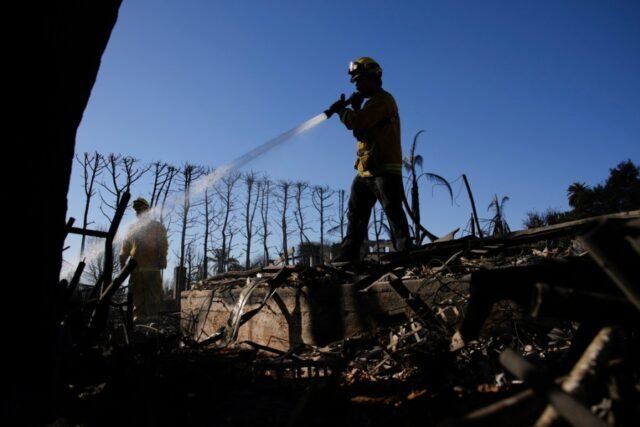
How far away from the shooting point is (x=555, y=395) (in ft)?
3.62

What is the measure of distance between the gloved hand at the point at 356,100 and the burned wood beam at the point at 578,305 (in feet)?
15.8

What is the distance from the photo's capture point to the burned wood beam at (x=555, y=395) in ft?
3.36

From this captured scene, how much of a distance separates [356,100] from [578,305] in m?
4.90

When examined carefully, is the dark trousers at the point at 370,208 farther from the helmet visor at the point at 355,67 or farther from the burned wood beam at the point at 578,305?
the burned wood beam at the point at 578,305

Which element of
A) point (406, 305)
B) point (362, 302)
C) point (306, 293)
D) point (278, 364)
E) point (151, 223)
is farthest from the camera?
point (151, 223)

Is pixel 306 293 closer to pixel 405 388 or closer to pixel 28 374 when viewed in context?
pixel 405 388

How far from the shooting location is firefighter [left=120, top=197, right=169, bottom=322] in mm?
9672

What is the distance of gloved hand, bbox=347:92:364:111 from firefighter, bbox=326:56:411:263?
0.10 feet

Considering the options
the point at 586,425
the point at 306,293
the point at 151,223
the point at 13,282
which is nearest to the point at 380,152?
the point at 306,293

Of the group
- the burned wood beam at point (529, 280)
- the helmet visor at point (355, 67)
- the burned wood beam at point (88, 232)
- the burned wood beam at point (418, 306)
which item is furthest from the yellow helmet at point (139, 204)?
the burned wood beam at point (529, 280)

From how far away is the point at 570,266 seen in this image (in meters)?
1.64

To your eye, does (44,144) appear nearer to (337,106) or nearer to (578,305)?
(578,305)

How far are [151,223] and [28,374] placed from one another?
7.82 meters

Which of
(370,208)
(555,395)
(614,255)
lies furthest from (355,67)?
(555,395)
